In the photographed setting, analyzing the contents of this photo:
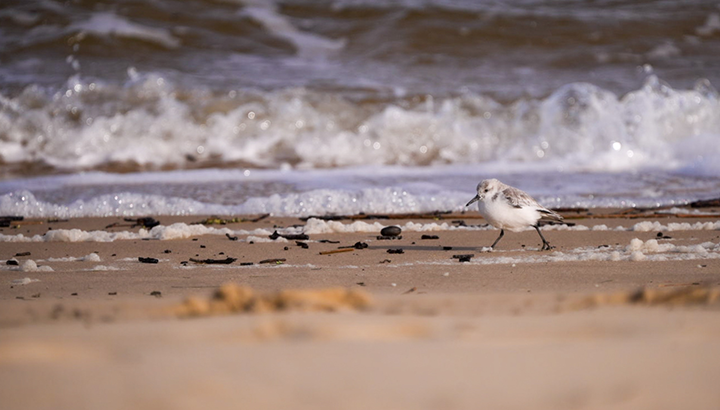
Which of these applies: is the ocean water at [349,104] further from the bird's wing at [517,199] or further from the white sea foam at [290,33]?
the bird's wing at [517,199]

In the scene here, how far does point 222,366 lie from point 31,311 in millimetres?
989

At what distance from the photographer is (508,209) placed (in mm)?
4719

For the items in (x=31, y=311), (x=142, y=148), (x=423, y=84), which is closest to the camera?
(x=31, y=311)

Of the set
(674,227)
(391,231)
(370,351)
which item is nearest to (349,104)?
(391,231)

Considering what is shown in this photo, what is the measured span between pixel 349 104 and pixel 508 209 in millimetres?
5870

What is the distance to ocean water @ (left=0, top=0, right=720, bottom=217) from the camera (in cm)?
746

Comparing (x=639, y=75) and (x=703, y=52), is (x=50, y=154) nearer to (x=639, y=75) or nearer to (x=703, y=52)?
(x=639, y=75)

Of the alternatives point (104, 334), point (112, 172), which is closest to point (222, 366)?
point (104, 334)

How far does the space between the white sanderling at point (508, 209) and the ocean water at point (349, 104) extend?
1.74 m

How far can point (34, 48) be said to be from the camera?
12000mm

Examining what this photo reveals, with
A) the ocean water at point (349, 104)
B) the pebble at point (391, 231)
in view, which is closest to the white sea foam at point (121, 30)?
the ocean water at point (349, 104)

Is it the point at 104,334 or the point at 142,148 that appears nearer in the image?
the point at 104,334

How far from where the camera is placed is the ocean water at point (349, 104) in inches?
294

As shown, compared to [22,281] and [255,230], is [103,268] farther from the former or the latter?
[255,230]
